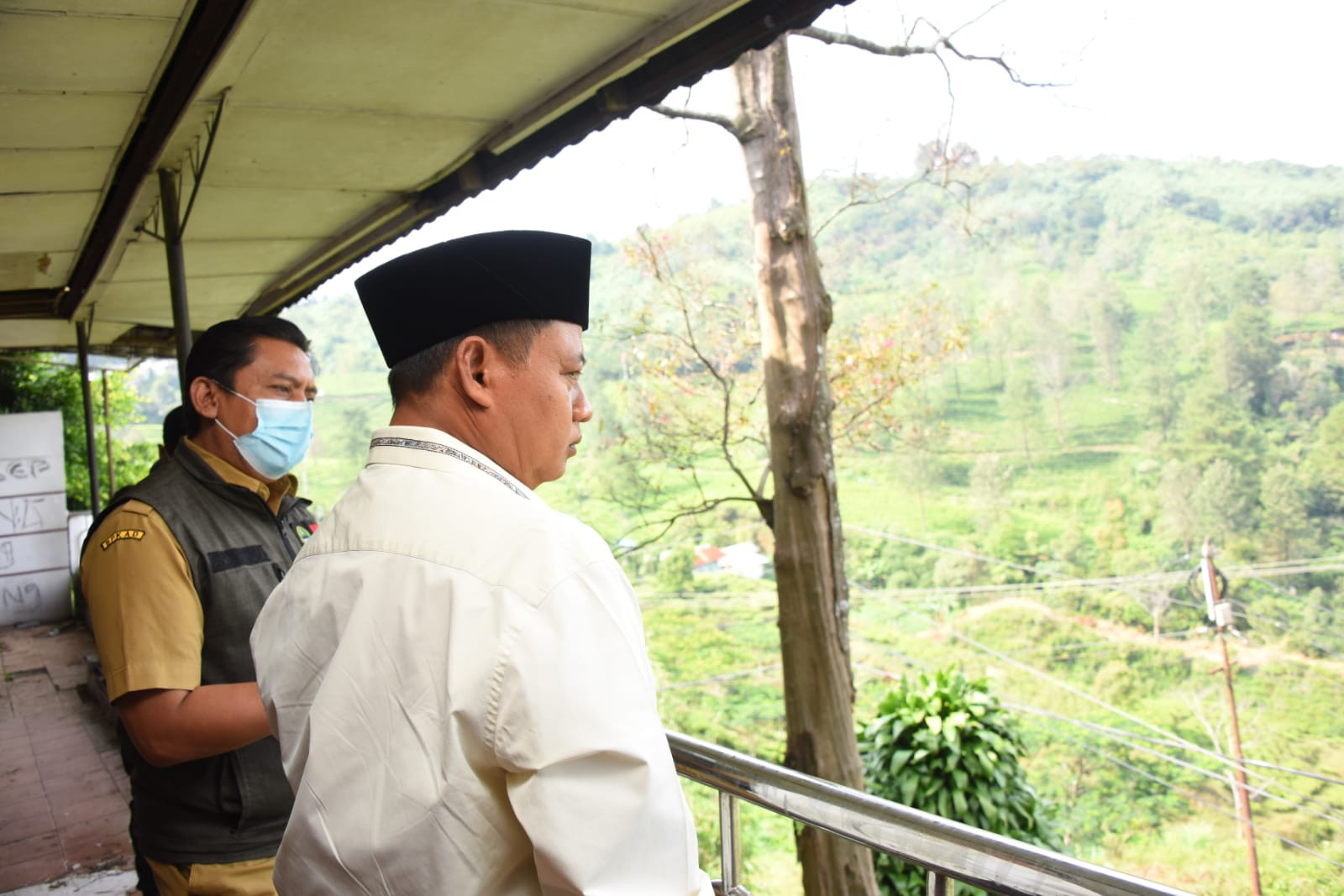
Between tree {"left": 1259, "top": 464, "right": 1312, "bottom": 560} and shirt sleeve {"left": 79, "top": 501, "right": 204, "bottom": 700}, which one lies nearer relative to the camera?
shirt sleeve {"left": 79, "top": 501, "right": 204, "bottom": 700}

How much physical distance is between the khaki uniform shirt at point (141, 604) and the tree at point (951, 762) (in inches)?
175

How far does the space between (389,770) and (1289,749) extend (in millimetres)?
24532

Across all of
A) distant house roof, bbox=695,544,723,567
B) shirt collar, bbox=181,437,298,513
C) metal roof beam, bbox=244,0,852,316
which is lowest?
distant house roof, bbox=695,544,723,567

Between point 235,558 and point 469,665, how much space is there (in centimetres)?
99

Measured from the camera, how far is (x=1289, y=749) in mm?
20703

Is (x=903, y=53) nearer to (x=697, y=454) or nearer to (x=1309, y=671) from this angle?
(x=697, y=454)

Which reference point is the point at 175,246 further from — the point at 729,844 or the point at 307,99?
the point at 729,844

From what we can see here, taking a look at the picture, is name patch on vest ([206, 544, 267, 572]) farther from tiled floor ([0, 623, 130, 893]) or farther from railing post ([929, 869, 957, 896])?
tiled floor ([0, 623, 130, 893])

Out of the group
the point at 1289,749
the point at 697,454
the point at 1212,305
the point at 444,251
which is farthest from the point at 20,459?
the point at 1212,305

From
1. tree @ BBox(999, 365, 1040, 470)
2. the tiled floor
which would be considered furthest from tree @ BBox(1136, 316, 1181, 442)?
the tiled floor

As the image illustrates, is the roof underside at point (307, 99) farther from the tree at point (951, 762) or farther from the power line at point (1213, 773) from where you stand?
the power line at point (1213, 773)

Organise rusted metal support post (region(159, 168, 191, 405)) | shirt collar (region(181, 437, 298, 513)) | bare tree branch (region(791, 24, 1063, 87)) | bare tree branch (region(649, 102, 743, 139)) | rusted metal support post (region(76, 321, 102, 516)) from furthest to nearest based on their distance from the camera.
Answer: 1. rusted metal support post (region(76, 321, 102, 516))
2. bare tree branch (region(791, 24, 1063, 87))
3. bare tree branch (region(649, 102, 743, 139))
4. rusted metal support post (region(159, 168, 191, 405))
5. shirt collar (region(181, 437, 298, 513))

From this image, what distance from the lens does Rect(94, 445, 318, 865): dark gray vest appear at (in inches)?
59.9

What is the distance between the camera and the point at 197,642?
149cm
